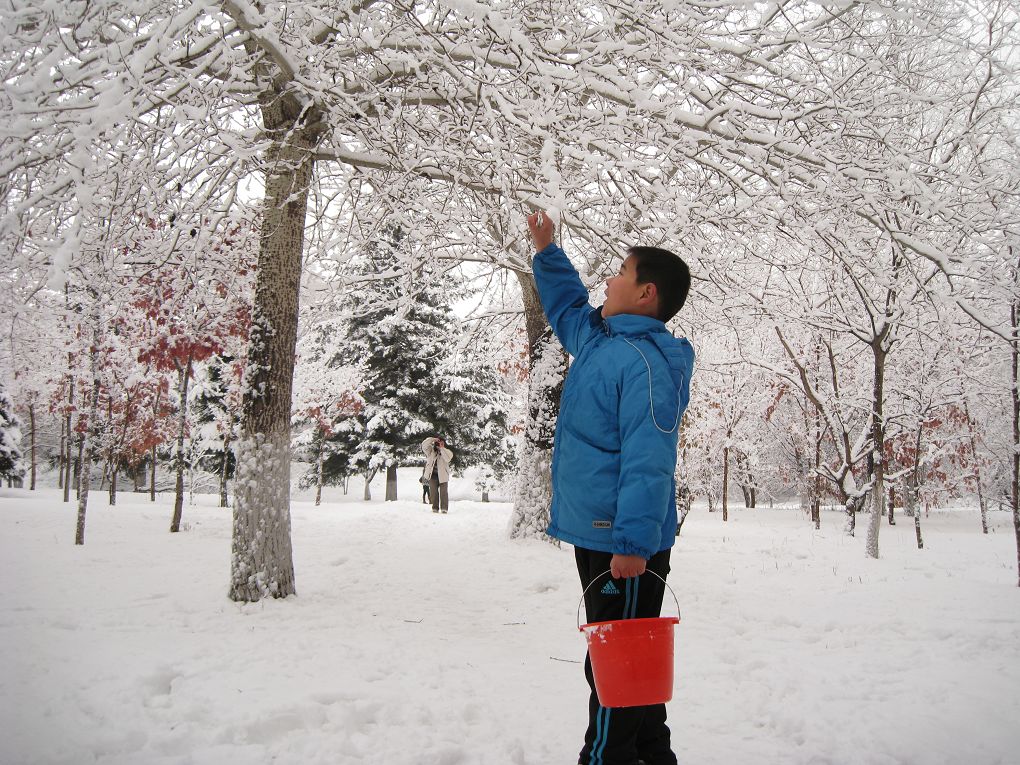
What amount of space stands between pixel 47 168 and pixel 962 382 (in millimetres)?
15033

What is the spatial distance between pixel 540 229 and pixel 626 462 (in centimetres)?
117

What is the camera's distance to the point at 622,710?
1893mm

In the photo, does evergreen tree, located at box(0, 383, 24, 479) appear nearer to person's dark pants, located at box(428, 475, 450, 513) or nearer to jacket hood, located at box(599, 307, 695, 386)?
person's dark pants, located at box(428, 475, 450, 513)

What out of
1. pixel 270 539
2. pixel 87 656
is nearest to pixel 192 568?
pixel 270 539

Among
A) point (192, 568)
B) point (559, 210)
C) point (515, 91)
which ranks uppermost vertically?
point (515, 91)

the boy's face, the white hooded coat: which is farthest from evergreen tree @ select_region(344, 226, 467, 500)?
the boy's face

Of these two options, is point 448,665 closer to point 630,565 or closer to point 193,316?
point 630,565

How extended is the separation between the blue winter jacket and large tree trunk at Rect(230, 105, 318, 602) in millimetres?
2907

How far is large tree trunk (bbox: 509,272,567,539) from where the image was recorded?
7.61 m

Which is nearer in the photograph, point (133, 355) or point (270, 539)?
point (270, 539)

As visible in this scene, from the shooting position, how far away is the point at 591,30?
11.8ft

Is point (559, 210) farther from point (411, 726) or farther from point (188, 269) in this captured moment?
point (188, 269)

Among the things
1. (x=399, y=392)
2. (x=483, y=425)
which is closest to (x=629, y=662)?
(x=399, y=392)

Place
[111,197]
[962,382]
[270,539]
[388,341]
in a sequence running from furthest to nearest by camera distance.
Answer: [388,341]
[962,382]
[270,539]
[111,197]
